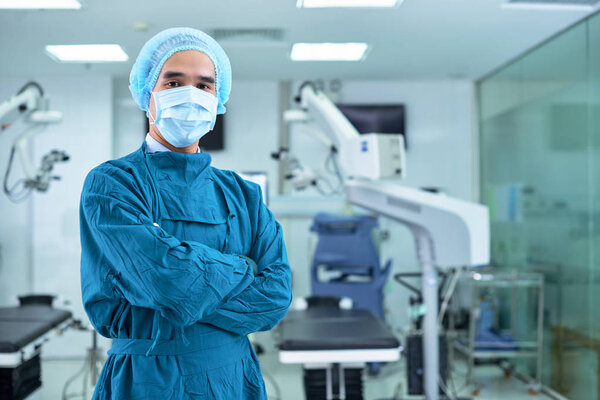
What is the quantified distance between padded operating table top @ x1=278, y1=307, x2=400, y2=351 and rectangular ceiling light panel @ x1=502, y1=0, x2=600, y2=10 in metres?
1.94

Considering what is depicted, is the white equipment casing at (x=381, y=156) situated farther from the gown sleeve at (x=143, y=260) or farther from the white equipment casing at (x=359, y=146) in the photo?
the gown sleeve at (x=143, y=260)

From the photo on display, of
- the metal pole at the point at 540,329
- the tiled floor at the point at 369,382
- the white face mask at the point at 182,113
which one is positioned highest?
the white face mask at the point at 182,113

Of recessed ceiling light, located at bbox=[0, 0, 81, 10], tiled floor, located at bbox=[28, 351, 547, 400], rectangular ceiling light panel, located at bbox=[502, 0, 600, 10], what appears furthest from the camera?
tiled floor, located at bbox=[28, 351, 547, 400]

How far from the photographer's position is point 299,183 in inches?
145

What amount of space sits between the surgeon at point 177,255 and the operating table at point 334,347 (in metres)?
1.08

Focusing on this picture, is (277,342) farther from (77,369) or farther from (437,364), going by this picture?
(77,369)

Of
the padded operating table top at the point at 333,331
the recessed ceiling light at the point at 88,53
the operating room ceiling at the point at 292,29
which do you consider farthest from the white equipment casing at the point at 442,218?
the recessed ceiling light at the point at 88,53

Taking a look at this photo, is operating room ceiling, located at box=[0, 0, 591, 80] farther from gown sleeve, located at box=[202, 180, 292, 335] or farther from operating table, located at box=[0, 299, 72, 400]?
gown sleeve, located at box=[202, 180, 292, 335]

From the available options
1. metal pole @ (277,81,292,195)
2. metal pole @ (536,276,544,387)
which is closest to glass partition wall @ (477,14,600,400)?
metal pole @ (536,276,544,387)

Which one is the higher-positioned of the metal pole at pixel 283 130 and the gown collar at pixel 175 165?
the metal pole at pixel 283 130

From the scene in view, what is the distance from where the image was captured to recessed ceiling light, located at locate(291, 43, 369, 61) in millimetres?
4047

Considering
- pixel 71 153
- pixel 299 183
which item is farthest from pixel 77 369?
pixel 299 183

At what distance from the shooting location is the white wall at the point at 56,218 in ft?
16.0

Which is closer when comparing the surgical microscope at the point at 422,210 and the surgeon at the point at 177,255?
the surgeon at the point at 177,255
